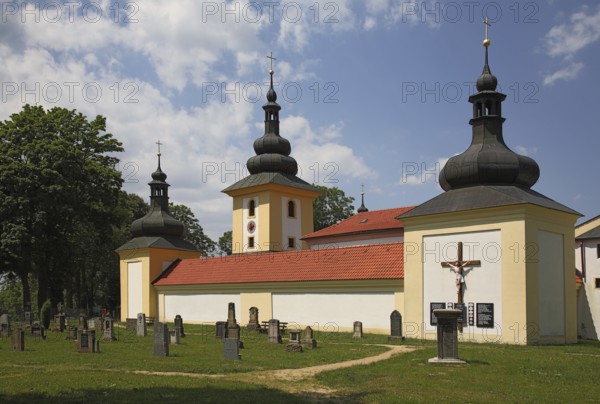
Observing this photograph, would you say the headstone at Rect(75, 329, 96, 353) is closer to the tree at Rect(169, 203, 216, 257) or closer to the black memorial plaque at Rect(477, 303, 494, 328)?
the black memorial plaque at Rect(477, 303, 494, 328)

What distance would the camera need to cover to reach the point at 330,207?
67375 millimetres

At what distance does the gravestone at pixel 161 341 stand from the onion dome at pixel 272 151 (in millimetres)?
25579

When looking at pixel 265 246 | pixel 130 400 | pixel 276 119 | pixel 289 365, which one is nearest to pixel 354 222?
pixel 265 246

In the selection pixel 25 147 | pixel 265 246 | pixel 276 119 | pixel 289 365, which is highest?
pixel 276 119

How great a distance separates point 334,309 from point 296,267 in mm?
3822

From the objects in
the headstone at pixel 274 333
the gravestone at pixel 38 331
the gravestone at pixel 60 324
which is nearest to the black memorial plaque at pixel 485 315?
the headstone at pixel 274 333

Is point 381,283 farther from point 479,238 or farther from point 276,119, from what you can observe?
point 276,119

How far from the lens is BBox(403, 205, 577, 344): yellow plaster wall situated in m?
23.2

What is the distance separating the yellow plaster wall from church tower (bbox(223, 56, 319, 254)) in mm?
17835

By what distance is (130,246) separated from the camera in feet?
141

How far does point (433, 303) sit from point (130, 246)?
24.1m

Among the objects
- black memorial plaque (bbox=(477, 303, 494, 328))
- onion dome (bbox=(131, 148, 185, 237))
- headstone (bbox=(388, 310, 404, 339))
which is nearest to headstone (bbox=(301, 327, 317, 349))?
headstone (bbox=(388, 310, 404, 339))

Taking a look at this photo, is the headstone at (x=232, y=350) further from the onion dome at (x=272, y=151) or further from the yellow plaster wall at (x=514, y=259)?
the onion dome at (x=272, y=151)

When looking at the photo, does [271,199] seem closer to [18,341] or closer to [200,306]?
[200,306]
